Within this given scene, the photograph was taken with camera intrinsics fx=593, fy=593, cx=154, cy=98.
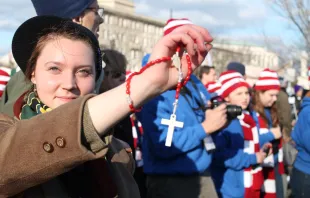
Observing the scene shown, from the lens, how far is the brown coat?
182 centimetres

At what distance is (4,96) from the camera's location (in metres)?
4.14

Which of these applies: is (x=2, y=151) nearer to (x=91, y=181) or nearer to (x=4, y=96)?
(x=91, y=181)

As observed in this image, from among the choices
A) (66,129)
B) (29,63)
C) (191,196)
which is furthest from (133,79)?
(191,196)

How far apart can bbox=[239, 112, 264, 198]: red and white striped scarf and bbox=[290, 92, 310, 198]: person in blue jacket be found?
0.41m

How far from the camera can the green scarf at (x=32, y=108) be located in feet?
8.06

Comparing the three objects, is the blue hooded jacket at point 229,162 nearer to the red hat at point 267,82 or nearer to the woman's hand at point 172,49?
the red hat at point 267,82

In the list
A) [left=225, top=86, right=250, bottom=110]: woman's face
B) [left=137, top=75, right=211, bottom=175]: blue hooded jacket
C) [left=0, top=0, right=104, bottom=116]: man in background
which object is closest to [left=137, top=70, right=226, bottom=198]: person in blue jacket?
[left=137, top=75, right=211, bottom=175]: blue hooded jacket

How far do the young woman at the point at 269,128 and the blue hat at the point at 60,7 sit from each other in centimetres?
417

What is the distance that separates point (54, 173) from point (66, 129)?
16 centimetres

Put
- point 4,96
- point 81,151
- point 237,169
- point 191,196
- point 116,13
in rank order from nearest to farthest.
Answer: point 81,151 → point 4,96 → point 191,196 → point 237,169 → point 116,13

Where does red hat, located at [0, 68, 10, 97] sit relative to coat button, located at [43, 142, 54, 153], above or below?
below

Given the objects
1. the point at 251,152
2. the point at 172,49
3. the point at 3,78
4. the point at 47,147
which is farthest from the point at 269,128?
the point at 47,147

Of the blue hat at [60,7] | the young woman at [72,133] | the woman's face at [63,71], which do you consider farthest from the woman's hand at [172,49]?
the blue hat at [60,7]

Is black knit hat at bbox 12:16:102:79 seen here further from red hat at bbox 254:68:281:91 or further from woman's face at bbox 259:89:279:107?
red hat at bbox 254:68:281:91
